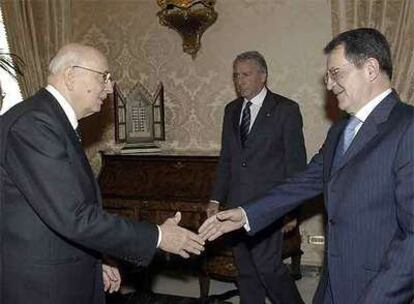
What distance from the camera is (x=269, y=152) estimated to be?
3873mm

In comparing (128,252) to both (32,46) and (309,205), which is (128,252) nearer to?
(309,205)

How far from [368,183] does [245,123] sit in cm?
206

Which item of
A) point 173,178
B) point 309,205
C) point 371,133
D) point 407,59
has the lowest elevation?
point 309,205

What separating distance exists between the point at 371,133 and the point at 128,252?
1.14 m

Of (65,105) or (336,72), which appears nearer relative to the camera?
(336,72)

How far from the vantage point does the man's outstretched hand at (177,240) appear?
8.07ft

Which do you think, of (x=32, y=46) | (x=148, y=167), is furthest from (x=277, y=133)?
(x=32, y=46)

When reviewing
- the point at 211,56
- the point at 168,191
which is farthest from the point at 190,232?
the point at 211,56

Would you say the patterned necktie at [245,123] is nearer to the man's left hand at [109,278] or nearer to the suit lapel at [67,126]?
the man's left hand at [109,278]

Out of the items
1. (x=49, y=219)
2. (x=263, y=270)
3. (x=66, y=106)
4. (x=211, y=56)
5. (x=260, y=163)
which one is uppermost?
(x=211, y=56)

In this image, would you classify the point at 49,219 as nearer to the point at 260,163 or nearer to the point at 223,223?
the point at 223,223

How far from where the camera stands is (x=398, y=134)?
1.99 meters

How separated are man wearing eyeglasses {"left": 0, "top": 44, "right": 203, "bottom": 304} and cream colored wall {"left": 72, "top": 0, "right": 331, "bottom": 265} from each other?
284 centimetres

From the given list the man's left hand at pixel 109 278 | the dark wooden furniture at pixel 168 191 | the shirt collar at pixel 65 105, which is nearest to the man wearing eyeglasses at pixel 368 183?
the man's left hand at pixel 109 278
